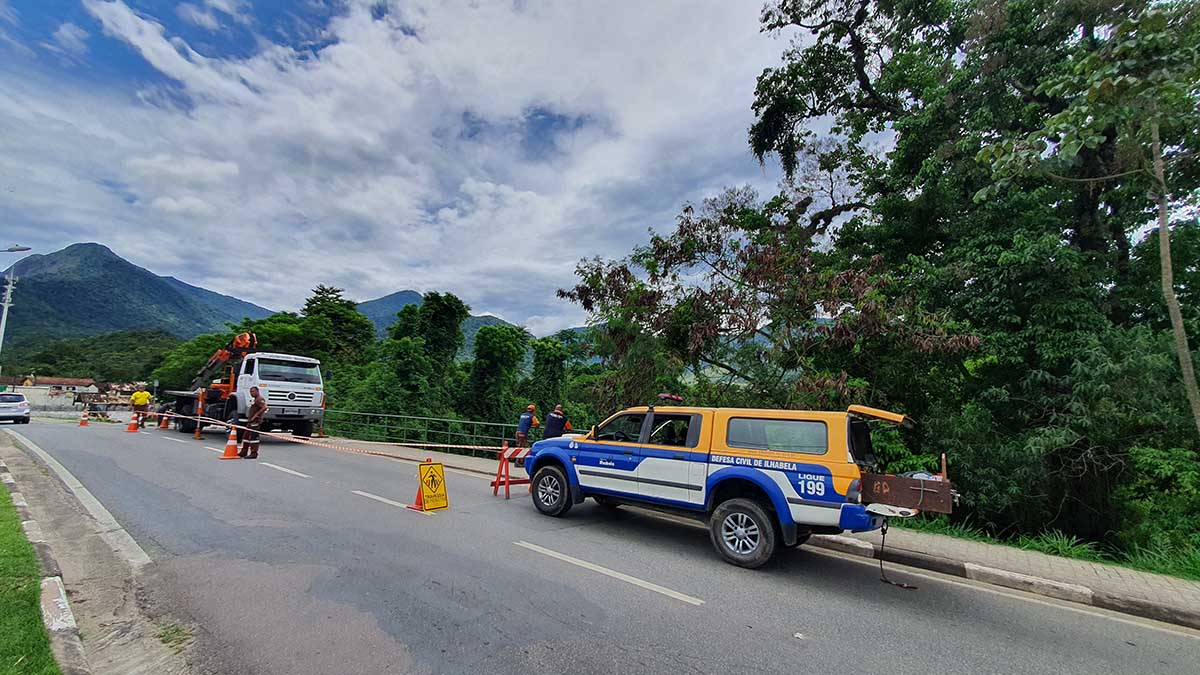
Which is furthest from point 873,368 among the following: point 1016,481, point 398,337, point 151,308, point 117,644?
point 151,308

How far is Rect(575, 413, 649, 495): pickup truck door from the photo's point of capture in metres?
7.18

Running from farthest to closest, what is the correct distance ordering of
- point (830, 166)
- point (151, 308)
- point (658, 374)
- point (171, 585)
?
1. point (151, 308)
2. point (830, 166)
3. point (658, 374)
4. point (171, 585)

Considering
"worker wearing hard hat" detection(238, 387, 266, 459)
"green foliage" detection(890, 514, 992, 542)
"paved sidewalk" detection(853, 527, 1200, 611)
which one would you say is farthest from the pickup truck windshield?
"green foliage" detection(890, 514, 992, 542)

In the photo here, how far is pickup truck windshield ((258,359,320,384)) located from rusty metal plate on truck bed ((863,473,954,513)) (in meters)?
16.4

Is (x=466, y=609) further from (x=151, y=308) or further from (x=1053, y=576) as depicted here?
(x=151, y=308)

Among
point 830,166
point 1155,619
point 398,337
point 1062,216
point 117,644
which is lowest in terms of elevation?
point 117,644

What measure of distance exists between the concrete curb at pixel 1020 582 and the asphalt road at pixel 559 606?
0.19 metres

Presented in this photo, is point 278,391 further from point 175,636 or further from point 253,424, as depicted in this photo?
point 175,636

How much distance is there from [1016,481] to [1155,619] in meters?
4.07

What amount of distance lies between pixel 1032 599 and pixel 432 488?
7.65m

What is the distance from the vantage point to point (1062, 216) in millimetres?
10258

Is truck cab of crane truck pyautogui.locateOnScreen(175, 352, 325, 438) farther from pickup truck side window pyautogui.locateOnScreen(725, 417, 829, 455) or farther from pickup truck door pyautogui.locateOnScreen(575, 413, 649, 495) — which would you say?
pickup truck side window pyautogui.locateOnScreen(725, 417, 829, 455)

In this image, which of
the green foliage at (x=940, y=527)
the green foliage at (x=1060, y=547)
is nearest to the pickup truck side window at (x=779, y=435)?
the green foliage at (x=940, y=527)

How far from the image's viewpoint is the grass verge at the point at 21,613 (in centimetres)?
316
